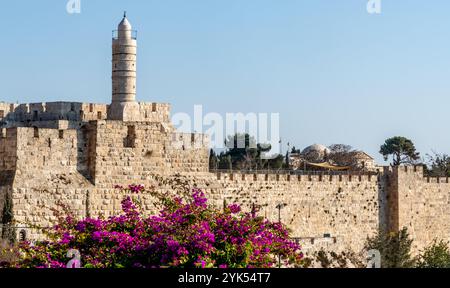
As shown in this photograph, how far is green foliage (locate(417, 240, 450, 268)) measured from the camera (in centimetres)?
3139

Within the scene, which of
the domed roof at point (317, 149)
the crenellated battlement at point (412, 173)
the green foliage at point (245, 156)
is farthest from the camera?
the domed roof at point (317, 149)

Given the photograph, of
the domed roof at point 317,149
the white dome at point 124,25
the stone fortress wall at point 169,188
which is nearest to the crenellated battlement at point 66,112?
the white dome at point 124,25

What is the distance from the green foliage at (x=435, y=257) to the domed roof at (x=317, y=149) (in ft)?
94.2

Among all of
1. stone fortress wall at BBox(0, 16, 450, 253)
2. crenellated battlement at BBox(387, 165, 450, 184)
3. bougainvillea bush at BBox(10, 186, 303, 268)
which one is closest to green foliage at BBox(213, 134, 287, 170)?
stone fortress wall at BBox(0, 16, 450, 253)

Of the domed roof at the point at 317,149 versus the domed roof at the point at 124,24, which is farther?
the domed roof at the point at 317,149

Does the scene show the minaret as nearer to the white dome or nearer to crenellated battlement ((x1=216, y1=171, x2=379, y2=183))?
the white dome

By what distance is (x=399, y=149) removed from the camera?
2778 inches

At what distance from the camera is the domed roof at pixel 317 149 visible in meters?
63.8

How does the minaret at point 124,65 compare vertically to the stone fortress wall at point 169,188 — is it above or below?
above

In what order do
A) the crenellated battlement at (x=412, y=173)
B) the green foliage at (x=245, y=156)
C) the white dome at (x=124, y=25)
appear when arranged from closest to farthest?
the crenellated battlement at (x=412, y=173), the white dome at (x=124, y=25), the green foliage at (x=245, y=156)

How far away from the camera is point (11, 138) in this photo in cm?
2402

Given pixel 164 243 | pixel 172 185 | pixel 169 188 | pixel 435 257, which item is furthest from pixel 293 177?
pixel 164 243

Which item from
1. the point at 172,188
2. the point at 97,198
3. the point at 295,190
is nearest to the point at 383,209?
the point at 295,190

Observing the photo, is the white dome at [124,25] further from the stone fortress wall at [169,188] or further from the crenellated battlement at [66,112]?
the stone fortress wall at [169,188]
